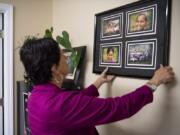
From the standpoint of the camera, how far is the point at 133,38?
4.98 feet

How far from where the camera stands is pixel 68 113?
1111 mm

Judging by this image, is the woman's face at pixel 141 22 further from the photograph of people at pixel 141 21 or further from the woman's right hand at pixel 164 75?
the woman's right hand at pixel 164 75

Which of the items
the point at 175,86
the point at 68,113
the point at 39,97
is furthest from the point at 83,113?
the point at 175,86

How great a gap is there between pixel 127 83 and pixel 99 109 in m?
0.54

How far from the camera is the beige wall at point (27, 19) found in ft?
8.40

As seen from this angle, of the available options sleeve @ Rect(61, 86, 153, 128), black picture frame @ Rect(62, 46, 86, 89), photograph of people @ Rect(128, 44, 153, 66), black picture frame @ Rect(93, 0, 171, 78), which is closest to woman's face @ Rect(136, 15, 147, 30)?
black picture frame @ Rect(93, 0, 171, 78)

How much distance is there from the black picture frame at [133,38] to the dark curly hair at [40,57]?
1.69 ft

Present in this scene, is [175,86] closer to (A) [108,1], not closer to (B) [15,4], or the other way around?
(A) [108,1]

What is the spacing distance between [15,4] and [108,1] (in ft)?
3.98

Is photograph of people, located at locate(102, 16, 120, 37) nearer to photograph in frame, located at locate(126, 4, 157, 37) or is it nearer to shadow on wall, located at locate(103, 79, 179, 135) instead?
photograph in frame, located at locate(126, 4, 157, 37)

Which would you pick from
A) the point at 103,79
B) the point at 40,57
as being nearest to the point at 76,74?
the point at 103,79

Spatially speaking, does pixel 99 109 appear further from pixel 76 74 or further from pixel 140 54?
pixel 76 74

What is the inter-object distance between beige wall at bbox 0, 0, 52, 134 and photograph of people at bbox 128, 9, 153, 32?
56.3 inches

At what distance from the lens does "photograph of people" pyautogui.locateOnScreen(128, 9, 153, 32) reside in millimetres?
1412
